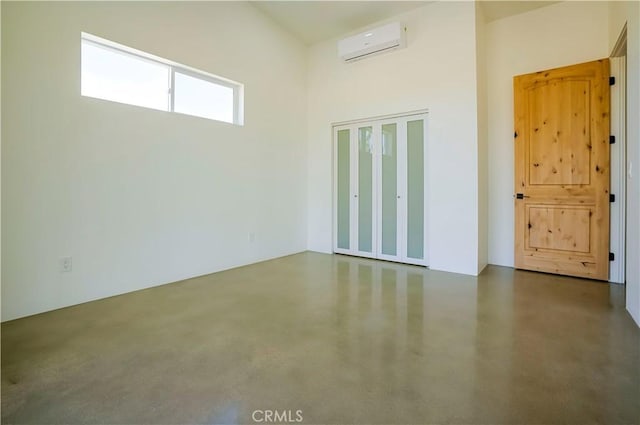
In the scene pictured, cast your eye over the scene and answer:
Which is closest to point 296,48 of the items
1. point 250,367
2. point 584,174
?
point 584,174

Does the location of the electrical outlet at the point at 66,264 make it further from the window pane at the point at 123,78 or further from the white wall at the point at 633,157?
the white wall at the point at 633,157

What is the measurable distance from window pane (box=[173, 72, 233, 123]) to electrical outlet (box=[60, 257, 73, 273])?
69.3 inches

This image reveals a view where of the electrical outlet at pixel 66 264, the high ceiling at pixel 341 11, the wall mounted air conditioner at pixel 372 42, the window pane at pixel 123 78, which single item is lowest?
the electrical outlet at pixel 66 264

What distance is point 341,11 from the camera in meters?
4.05

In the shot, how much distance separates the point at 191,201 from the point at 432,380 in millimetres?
2937

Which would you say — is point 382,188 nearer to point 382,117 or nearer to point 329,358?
point 382,117

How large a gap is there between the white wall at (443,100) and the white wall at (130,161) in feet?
4.62

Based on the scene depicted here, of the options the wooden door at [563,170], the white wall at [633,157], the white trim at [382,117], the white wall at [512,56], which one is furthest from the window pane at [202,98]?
the white wall at [633,157]

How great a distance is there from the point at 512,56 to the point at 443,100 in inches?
44.4

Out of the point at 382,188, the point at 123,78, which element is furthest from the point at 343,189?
the point at 123,78

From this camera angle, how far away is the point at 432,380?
161 cm

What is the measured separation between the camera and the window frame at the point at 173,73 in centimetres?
281

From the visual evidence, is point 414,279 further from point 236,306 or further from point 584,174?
point 584,174

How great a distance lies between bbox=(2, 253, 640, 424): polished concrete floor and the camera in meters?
1.40
